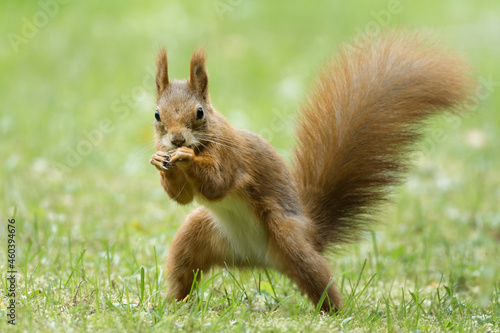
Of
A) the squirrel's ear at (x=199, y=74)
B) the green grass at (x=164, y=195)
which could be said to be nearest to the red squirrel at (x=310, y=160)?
the squirrel's ear at (x=199, y=74)

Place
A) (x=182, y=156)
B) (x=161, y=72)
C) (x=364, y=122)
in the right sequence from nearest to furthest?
(x=182, y=156) → (x=161, y=72) → (x=364, y=122)

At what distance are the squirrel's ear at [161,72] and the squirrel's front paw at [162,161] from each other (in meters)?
0.31

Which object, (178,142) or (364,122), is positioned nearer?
(178,142)

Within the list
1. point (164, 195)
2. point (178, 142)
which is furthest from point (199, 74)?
point (164, 195)

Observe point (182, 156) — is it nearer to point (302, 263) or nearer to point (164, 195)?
point (302, 263)

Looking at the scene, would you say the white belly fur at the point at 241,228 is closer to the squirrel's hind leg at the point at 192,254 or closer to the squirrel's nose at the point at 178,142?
the squirrel's hind leg at the point at 192,254

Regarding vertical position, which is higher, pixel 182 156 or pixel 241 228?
pixel 182 156

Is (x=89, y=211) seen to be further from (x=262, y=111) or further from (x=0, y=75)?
(x=0, y=75)

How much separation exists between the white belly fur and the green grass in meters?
0.12

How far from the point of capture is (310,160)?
2.75 meters

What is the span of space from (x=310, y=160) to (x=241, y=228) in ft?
1.40

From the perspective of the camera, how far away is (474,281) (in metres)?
3.22

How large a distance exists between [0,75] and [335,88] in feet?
17.1

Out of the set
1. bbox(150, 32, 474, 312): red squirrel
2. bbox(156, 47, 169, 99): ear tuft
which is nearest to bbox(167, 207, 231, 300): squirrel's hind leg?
bbox(150, 32, 474, 312): red squirrel
